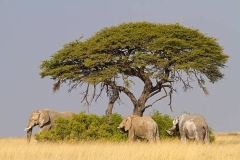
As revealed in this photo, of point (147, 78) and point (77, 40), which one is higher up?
point (77, 40)

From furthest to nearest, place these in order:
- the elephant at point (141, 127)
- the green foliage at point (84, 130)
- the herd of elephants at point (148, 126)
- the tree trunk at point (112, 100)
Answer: the tree trunk at point (112, 100), the green foliage at point (84, 130), the elephant at point (141, 127), the herd of elephants at point (148, 126)

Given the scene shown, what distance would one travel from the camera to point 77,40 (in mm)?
33625

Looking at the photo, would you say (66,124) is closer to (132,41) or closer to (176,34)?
(132,41)

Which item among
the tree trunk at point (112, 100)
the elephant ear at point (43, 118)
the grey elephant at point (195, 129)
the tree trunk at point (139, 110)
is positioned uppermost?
the tree trunk at point (112, 100)

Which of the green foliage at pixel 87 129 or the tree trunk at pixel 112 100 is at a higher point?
the tree trunk at pixel 112 100

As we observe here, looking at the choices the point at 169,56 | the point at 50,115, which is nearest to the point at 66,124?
the point at 50,115

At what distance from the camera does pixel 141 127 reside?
1035 inches

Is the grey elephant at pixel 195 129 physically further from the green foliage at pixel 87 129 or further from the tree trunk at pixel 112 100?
the tree trunk at pixel 112 100

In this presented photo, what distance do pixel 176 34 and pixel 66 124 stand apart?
835 centimetres

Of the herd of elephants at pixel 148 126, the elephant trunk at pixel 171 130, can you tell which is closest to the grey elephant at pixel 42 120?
the herd of elephants at pixel 148 126

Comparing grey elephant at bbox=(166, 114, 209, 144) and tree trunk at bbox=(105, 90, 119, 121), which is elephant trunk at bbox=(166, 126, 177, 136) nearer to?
grey elephant at bbox=(166, 114, 209, 144)

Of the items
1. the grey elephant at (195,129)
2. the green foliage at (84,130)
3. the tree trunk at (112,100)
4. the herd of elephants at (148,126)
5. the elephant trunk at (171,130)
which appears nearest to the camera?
the grey elephant at (195,129)

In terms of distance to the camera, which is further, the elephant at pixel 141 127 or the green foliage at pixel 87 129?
the green foliage at pixel 87 129

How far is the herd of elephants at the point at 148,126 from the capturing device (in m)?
24.4
